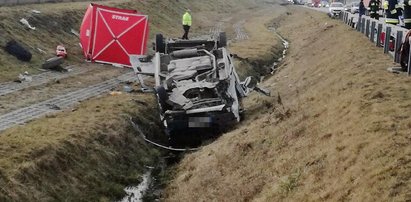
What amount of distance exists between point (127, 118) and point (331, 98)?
17.5 ft

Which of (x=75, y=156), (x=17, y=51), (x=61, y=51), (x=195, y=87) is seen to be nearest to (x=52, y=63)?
(x=17, y=51)

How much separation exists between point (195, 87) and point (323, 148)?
245 inches

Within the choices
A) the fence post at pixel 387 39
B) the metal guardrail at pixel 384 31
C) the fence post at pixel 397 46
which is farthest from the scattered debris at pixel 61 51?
the fence post at pixel 397 46

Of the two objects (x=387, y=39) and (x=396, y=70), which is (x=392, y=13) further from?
(x=396, y=70)

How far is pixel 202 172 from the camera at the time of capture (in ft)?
36.8

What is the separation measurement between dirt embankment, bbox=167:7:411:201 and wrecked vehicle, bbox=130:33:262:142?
0.67m

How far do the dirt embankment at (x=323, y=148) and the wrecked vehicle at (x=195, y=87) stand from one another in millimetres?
667

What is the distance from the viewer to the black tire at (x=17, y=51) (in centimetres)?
1792

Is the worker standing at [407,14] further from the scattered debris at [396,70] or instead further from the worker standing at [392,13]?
the worker standing at [392,13]

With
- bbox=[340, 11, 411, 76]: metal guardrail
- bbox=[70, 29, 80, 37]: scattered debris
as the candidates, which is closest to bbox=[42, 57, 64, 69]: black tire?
bbox=[70, 29, 80, 37]: scattered debris

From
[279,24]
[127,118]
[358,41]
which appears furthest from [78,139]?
[279,24]

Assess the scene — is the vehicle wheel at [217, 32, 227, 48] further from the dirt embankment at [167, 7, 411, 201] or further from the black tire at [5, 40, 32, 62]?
the black tire at [5, 40, 32, 62]

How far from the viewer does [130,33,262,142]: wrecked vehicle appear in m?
13.6

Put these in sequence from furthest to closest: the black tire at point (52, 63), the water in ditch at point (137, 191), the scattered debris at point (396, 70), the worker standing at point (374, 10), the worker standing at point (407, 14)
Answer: the worker standing at point (374, 10)
the black tire at point (52, 63)
the worker standing at point (407, 14)
the scattered debris at point (396, 70)
the water in ditch at point (137, 191)
